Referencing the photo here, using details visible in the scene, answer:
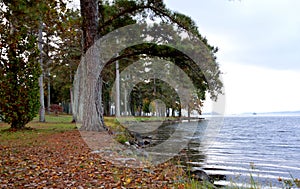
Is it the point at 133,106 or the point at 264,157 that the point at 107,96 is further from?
the point at 264,157

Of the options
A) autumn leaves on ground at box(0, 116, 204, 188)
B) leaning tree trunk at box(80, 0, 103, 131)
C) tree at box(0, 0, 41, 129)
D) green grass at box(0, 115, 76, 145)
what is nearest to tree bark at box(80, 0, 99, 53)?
leaning tree trunk at box(80, 0, 103, 131)

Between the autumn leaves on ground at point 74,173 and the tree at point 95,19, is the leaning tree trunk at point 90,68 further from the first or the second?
the autumn leaves on ground at point 74,173

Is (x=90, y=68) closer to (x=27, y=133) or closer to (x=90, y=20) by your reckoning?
(x=90, y=20)

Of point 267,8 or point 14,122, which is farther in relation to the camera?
point 267,8

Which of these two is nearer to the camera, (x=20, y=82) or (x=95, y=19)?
(x=95, y=19)

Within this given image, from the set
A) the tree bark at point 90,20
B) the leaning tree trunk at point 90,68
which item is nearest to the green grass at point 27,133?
the leaning tree trunk at point 90,68

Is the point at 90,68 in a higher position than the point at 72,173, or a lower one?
higher

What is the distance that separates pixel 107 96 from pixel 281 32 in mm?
34902

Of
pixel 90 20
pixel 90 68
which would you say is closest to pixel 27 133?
pixel 90 68

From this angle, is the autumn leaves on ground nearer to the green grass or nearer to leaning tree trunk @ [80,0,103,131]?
the green grass

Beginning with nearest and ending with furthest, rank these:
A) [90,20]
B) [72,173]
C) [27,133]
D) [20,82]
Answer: [72,173]
[27,133]
[90,20]
[20,82]

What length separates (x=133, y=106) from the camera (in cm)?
4784

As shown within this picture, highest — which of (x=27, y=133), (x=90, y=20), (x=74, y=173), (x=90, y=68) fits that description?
(x=90, y=20)

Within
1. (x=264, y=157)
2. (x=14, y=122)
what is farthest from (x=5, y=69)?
(x=264, y=157)
